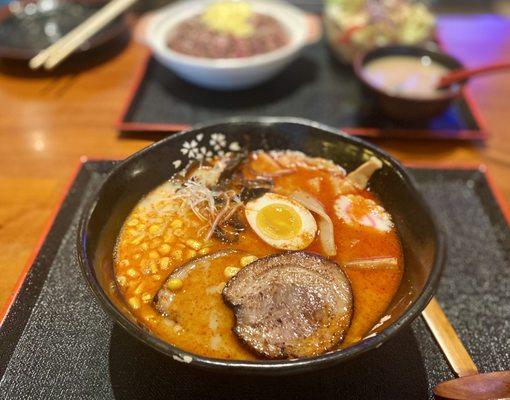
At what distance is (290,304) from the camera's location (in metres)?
1.46

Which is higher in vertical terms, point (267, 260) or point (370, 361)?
point (267, 260)

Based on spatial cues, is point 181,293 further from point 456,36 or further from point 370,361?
point 456,36

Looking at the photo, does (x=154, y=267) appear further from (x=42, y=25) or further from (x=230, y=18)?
(x=42, y=25)

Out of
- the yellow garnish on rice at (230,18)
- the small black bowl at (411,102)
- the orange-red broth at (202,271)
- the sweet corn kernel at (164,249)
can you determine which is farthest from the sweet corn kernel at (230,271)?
the yellow garnish on rice at (230,18)

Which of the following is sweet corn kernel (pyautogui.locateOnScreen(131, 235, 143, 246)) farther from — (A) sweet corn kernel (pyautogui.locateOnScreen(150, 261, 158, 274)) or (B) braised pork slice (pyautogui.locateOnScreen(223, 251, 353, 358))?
(B) braised pork slice (pyautogui.locateOnScreen(223, 251, 353, 358))

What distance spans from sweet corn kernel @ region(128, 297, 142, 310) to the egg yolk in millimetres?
559

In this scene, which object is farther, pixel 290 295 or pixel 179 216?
pixel 179 216

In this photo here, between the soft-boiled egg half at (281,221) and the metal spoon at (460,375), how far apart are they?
0.59 meters

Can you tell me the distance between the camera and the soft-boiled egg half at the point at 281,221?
5.85 feet

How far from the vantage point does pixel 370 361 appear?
165cm

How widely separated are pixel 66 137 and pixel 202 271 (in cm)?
177

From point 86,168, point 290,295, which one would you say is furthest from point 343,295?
point 86,168

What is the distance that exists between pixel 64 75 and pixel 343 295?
301 cm

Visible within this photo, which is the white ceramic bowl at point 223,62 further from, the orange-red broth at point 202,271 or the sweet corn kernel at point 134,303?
the sweet corn kernel at point 134,303
